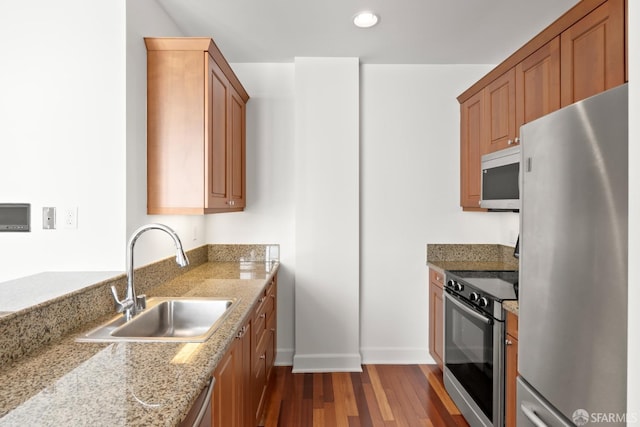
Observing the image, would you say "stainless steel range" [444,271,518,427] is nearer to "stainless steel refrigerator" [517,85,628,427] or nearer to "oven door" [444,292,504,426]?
"oven door" [444,292,504,426]

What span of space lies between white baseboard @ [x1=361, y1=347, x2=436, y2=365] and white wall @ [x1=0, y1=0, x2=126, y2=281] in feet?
7.16

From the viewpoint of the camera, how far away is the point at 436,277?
2.92 m

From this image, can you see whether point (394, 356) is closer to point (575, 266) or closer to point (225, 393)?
point (225, 393)

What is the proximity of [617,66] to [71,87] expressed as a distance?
244cm

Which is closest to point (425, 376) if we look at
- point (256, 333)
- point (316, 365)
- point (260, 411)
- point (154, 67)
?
point (316, 365)

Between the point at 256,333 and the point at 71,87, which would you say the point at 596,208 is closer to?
the point at 256,333

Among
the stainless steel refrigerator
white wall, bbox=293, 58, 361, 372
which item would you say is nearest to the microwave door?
the stainless steel refrigerator

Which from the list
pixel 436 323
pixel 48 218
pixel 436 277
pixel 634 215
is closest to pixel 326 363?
pixel 436 323

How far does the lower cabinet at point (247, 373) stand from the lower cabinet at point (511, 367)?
1264 millimetres

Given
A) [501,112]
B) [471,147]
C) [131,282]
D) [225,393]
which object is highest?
[501,112]

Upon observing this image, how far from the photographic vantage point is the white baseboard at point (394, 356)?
10.3 feet

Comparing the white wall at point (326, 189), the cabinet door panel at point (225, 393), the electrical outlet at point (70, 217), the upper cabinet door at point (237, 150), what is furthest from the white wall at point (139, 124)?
the white wall at point (326, 189)

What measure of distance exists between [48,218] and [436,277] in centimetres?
260

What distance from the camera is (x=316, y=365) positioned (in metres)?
2.99
